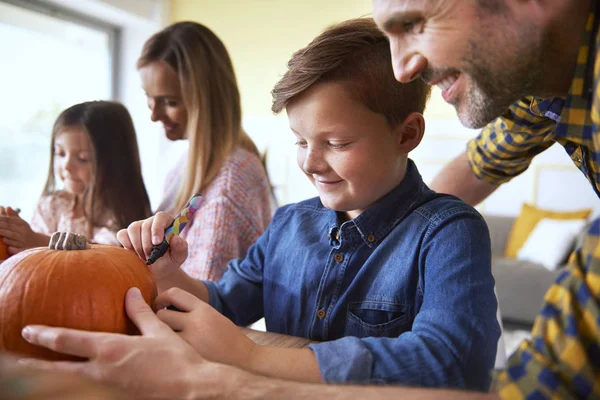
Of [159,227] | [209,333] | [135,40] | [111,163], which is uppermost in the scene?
[135,40]

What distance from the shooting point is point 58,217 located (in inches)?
58.2

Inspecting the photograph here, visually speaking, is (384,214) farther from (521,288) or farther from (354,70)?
(521,288)

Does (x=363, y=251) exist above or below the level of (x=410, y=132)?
below

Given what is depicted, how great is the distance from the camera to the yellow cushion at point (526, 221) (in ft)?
12.2

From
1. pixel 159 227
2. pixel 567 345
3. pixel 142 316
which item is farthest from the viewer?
pixel 159 227

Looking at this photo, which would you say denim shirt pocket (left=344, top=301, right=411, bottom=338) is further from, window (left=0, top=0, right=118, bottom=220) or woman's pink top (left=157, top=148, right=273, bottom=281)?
window (left=0, top=0, right=118, bottom=220)

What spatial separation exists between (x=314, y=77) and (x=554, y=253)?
303 cm

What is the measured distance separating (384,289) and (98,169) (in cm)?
71

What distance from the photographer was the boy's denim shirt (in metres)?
0.66

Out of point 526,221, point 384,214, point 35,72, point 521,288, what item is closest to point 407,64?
point 384,214

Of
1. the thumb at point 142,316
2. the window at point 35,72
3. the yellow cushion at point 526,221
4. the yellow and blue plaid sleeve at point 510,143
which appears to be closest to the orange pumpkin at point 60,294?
the thumb at point 142,316

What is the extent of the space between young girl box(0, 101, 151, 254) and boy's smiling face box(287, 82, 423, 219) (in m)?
0.46

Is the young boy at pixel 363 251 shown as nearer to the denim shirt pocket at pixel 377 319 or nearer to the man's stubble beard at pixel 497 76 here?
the denim shirt pocket at pixel 377 319

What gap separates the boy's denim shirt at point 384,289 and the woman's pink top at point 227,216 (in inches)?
6.9
